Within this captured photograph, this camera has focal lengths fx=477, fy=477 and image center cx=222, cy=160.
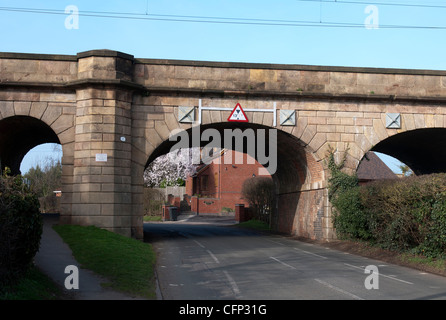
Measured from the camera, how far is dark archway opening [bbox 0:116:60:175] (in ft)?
63.1

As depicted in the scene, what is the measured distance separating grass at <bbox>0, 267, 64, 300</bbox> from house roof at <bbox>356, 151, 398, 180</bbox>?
3230 cm

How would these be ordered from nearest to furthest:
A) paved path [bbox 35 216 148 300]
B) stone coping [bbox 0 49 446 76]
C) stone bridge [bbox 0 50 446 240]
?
paved path [bbox 35 216 148 300] < stone bridge [bbox 0 50 446 240] < stone coping [bbox 0 49 446 76]

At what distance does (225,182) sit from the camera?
55344mm

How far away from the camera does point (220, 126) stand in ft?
66.9

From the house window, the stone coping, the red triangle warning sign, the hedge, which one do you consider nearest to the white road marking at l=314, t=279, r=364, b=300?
the hedge

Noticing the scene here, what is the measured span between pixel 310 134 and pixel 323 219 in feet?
11.9

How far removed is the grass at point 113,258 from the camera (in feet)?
29.5

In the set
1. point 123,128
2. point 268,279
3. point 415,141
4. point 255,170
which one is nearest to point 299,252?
point 268,279

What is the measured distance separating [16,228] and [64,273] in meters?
2.42

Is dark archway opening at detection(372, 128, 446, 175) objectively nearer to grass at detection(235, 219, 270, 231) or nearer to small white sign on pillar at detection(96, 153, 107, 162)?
grass at detection(235, 219, 270, 231)

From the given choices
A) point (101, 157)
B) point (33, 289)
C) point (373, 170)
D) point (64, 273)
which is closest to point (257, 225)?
point (373, 170)

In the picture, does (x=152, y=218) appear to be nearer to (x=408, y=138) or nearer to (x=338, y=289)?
(x=408, y=138)

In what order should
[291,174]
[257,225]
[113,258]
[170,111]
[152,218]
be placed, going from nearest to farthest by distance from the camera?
[113,258] → [170,111] → [291,174] → [257,225] → [152,218]

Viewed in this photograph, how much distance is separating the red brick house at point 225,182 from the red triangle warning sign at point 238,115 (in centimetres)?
3360
